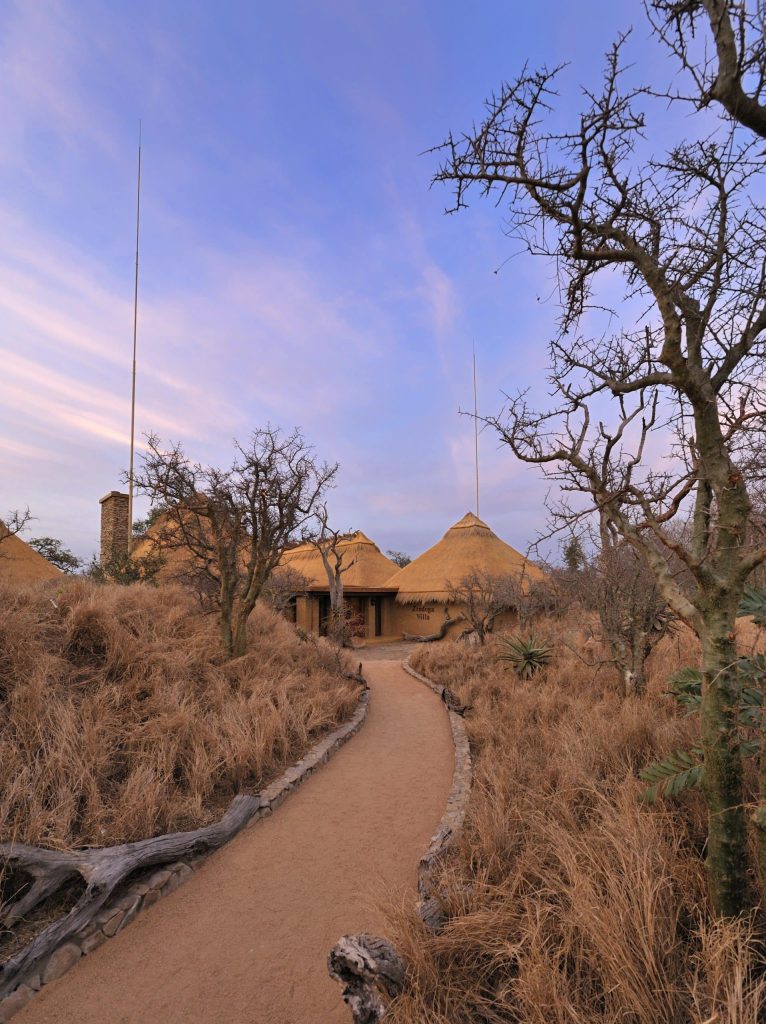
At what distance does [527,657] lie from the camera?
34.9 ft

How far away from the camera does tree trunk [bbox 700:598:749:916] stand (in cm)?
247

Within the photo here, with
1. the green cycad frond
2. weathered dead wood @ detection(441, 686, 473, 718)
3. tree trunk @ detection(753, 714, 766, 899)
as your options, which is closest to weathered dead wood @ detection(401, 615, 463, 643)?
weathered dead wood @ detection(441, 686, 473, 718)

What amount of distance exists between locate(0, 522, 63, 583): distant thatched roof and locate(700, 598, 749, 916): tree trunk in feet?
59.4

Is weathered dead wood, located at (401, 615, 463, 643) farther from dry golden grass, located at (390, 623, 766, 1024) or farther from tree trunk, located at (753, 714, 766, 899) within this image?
tree trunk, located at (753, 714, 766, 899)

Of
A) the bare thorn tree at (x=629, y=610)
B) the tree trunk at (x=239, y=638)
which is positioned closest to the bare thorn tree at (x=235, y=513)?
the tree trunk at (x=239, y=638)

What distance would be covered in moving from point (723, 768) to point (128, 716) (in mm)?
5930

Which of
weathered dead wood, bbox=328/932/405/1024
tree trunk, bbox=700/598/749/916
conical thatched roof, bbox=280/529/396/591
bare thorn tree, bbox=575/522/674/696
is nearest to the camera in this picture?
weathered dead wood, bbox=328/932/405/1024

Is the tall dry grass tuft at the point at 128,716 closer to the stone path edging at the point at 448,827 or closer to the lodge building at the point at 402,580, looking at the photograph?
the stone path edging at the point at 448,827

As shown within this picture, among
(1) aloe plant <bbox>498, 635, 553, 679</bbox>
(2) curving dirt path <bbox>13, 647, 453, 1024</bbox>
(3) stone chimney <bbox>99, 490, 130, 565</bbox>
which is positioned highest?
(3) stone chimney <bbox>99, 490, 130, 565</bbox>

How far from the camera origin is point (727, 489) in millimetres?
→ 2504

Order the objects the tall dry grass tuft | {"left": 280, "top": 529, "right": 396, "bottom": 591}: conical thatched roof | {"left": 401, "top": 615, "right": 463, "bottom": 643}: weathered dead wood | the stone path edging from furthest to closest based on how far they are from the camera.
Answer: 1. {"left": 280, "top": 529, "right": 396, "bottom": 591}: conical thatched roof
2. {"left": 401, "top": 615, "right": 463, "bottom": 643}: weathered dead wood
3. the tall dry grass tuft
4. the stone path edging

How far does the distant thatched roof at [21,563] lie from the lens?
16.3 metres

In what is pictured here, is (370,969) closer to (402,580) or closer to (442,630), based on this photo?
(442,630)

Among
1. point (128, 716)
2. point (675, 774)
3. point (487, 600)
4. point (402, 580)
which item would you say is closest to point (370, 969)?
point (675, 774)
